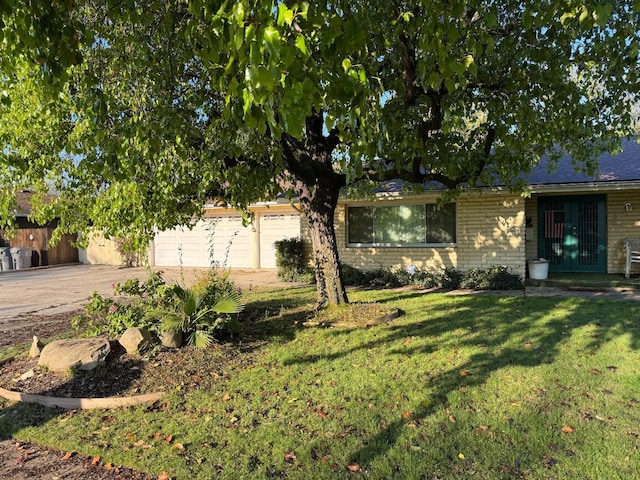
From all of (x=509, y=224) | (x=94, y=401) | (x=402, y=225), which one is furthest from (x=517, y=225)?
(x=94, y=401)

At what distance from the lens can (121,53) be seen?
6.48 metres

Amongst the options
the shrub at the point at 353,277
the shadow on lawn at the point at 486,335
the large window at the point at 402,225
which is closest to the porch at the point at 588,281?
the shadow on lawn at the point at 486,335

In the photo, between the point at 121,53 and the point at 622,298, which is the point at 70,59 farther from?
the point at 622,298

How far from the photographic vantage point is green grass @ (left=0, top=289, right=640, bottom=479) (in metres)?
3.33

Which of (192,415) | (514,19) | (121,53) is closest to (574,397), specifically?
(192,415)

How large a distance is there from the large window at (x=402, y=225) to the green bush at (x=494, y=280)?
1.49 m

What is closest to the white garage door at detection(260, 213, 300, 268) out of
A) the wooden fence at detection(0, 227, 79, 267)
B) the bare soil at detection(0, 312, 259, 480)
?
the bare soil at detection(0, 312, 259, 480)

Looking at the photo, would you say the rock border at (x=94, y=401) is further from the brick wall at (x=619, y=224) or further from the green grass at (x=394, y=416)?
the brick wall at (x=619, y=224)

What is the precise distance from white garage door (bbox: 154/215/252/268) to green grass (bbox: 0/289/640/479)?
455 inches

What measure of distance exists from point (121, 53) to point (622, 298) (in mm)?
10368

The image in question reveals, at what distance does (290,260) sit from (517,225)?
6.78 metres

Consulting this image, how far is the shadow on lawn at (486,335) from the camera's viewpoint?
452 centimetres

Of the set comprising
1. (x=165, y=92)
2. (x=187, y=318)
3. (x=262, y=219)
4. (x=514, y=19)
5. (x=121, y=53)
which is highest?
(x=514, y=19)

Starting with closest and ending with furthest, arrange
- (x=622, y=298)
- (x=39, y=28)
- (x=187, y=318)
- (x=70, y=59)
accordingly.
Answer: (x=39, y=28) → (x=70, y=59) → (x=187, y=318) → (x=622, y=298)
